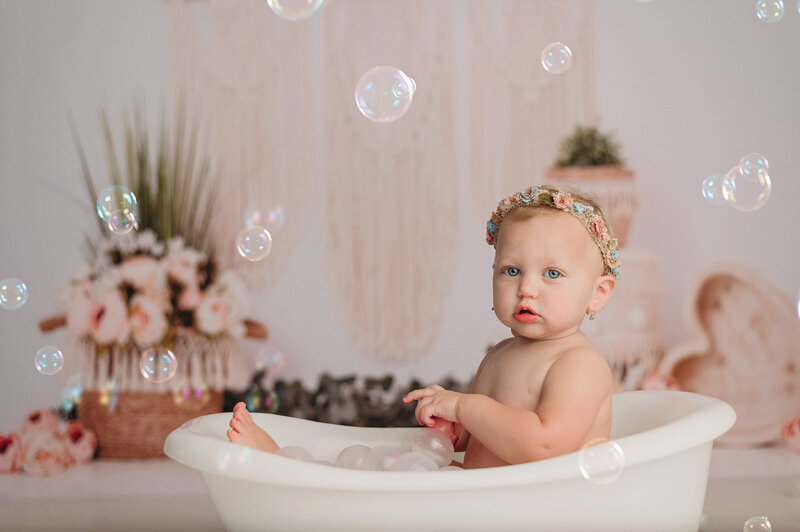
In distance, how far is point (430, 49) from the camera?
10.5ft

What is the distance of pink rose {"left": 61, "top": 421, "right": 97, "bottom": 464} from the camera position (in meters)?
2.36

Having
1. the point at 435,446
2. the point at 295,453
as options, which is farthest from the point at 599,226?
the point at 295,453

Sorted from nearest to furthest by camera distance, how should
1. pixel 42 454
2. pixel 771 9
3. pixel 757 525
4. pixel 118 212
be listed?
pixel 757 525 < pixel 118 212 < pixel 771 9 < pixel 42 454

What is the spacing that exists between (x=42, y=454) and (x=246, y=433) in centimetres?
131

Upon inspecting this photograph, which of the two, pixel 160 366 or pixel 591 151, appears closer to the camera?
pixel 160 366

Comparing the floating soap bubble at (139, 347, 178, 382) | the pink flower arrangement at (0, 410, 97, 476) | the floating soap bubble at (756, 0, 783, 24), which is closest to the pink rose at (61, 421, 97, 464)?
the pink flower arrangement at (0, 410, 97, 476)

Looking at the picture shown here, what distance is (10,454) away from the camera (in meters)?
2.28

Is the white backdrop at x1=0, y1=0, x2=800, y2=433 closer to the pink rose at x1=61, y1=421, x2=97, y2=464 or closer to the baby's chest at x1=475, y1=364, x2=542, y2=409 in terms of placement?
the pink rose at x1=61, y1=421, x2=97, y2=464

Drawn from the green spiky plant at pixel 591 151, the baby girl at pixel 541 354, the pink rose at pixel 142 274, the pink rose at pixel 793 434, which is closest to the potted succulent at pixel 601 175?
the green spiky plant at pixel 591 151

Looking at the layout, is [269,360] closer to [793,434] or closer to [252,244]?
[252,244]

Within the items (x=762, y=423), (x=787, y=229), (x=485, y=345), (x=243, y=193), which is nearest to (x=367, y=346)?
(x=485, y=345)

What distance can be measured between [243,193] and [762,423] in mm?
1922

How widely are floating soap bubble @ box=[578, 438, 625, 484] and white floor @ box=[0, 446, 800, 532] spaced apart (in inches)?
28.9

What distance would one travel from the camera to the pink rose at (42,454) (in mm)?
2254
